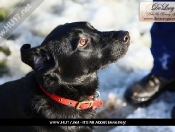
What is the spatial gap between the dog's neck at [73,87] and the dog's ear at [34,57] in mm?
141

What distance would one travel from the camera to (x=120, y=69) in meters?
3.45

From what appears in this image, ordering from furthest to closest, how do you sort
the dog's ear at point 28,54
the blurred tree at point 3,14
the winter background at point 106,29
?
1. the blurred tree at point 3,14
2. the winter background at point 106,29
3. the dog's ear at point 28,54

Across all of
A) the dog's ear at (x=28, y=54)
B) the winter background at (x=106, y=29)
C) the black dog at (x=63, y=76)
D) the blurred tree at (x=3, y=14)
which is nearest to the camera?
the dog's ear at (x=28, y=54)

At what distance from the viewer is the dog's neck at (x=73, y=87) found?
7.70 ft

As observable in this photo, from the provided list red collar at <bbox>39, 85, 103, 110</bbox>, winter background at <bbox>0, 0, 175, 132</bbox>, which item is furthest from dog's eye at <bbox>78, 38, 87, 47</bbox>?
winter background at <bbox>0, 0, 175, 132</bbox>

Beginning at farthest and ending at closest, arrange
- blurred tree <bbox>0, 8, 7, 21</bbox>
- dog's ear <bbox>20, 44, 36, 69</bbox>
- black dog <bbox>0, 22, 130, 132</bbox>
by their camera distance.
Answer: blurred tree <bbox>0, 8, 7, 21</bbox>
black dog <bbox>0, 22, 130, 132</bbox>
dog's ear <bbox>20, 44, 36, 69</bbox>

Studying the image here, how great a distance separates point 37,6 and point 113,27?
1.04 meters

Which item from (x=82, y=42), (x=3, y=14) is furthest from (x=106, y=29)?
(x=82, y=42)

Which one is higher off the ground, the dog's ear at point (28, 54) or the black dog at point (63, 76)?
the dog's ear at point (28, 54)

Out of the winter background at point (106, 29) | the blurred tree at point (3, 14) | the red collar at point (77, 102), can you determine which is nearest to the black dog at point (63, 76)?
the red collar at point (77, 102)

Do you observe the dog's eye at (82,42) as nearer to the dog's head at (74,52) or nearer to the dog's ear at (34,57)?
the dog's head at (74,52)

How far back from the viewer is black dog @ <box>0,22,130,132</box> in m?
2.30

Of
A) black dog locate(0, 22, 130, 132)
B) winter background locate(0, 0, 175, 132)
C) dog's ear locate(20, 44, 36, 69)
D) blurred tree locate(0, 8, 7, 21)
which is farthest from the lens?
blurred tree locate(0, 8, 7, 21)

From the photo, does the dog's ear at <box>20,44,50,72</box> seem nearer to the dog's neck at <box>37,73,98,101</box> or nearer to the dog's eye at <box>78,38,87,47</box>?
the dog's neck at <box>37,73,98,101</box>
